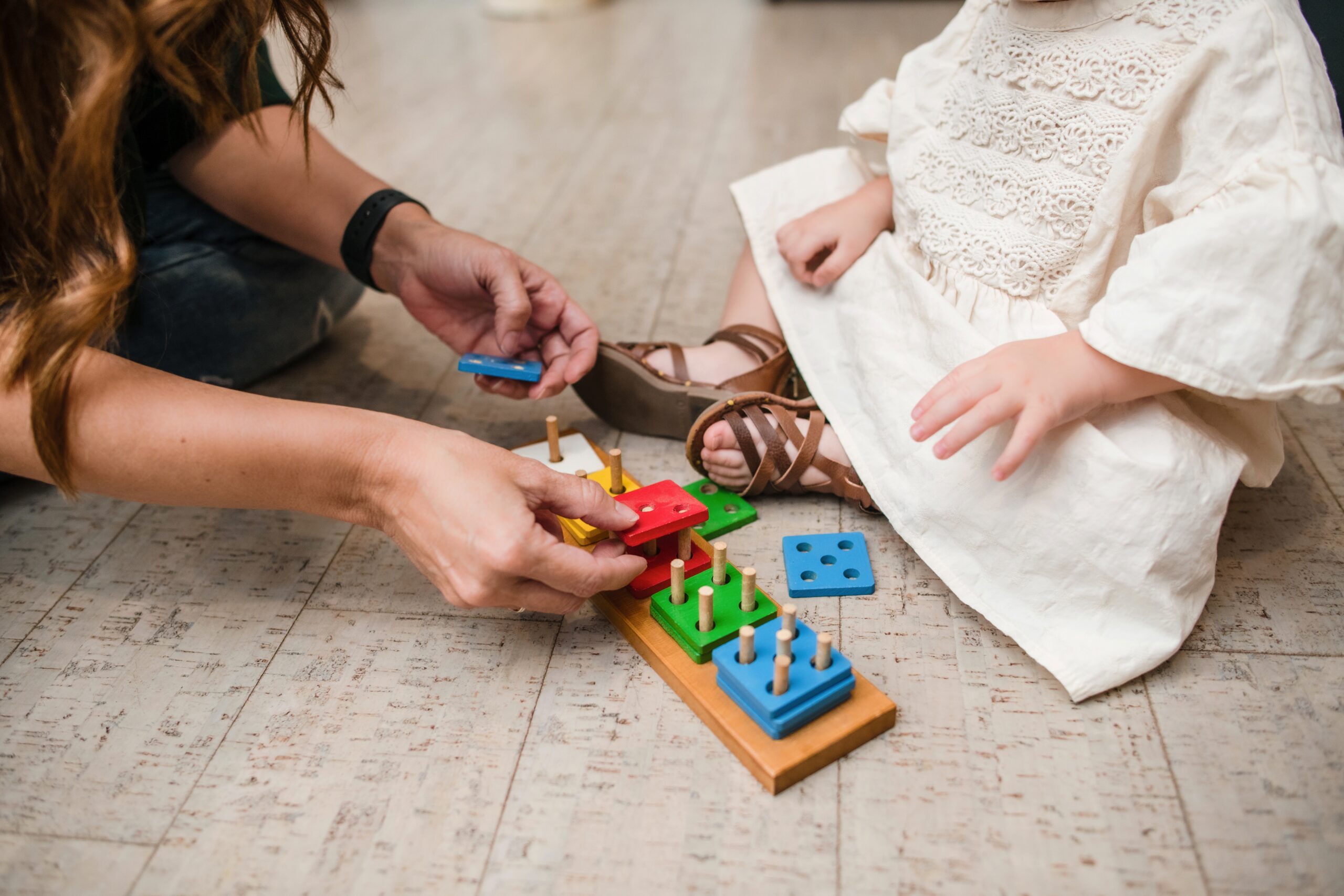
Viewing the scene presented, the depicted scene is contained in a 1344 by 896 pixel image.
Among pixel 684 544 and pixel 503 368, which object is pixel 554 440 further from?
pixel 684 544

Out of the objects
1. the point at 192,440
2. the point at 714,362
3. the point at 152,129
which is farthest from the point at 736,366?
the point at 152,129

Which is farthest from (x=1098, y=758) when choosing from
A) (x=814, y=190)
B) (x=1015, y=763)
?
(x=814, y=190)

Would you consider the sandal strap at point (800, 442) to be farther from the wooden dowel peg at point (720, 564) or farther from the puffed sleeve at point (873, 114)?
the puffed sleeve at point (873, 114)

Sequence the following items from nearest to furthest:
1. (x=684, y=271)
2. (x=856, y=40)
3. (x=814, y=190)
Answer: (x=814, y=190) < (x=684, y=271) < (x=856, y=40)

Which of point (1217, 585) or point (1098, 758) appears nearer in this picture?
point (1098, 758)

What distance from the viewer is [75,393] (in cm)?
66

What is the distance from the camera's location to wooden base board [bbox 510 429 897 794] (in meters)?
0.66

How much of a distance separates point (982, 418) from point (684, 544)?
273mm

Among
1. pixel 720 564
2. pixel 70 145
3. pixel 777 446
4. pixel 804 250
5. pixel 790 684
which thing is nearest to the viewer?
pixel 70 145

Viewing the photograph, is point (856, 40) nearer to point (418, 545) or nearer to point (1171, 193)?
point (1171, 193)

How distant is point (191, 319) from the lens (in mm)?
1049

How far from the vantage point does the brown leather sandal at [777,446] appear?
35.5 inches

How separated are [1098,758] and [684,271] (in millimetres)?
927

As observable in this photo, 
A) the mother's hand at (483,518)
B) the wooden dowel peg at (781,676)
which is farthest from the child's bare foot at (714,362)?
the wooden dowel peg at (781,676)
